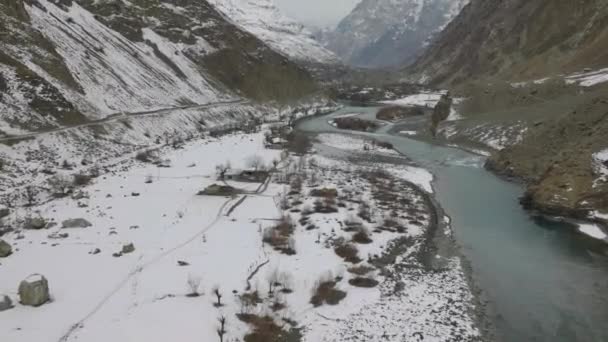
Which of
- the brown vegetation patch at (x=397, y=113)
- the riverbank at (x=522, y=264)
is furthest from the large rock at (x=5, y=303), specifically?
the brown vegetation patch at (x=397, y=113)

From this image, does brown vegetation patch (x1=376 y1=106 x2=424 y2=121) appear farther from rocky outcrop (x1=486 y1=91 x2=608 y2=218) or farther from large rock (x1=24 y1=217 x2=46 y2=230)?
large rock (x1=24 y1=217 x2=46 y2=230)

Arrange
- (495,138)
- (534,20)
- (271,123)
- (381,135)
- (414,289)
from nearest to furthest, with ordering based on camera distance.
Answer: (414,289) < (495,138) < (381,135) < (271,123) < (534,20)

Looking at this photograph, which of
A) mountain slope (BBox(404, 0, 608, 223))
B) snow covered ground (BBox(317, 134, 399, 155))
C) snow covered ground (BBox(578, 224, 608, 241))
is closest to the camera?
snow covered ground (BBox(578, 224, 608, 241))

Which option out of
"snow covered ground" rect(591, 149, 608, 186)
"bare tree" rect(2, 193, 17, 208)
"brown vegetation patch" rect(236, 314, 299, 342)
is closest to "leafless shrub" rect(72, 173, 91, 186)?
"bare tree" rect(2, 193, 17, 208)

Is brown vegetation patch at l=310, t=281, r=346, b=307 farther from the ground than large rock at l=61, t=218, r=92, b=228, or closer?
closer

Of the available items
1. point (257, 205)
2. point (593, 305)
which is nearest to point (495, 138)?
point (257, 205)

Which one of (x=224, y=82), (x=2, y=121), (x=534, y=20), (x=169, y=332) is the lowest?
(x=169, y=332)

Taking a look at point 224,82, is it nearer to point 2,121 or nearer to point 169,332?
point 2,121
